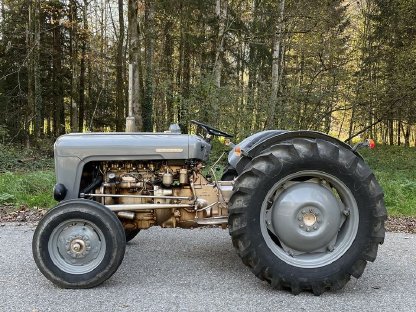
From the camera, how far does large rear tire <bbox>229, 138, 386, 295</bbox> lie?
3645mm

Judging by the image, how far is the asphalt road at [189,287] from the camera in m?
3.38

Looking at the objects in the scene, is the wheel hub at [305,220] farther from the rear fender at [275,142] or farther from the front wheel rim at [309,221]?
the rear fender at [275,142]

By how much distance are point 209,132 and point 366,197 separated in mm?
1636

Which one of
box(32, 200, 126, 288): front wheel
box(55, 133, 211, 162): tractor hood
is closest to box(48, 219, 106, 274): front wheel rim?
box(32, 200, 126, 288): front wheel

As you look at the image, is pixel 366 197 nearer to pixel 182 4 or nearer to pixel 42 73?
pixel 182 4

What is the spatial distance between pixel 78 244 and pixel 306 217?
1.99 meters

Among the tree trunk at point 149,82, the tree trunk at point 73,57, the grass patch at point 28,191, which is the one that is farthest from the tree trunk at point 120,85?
the grass patch at point 28,191

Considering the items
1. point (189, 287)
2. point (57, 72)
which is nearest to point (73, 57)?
point (57, 72)

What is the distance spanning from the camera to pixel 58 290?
12.0 ft

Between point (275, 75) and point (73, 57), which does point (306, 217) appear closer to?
point (275, 75)

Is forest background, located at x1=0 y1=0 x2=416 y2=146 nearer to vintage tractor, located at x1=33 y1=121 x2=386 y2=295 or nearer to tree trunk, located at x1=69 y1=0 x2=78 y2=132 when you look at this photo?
tree trunk, located at x1=69 y1=0 x2=78 y2=132

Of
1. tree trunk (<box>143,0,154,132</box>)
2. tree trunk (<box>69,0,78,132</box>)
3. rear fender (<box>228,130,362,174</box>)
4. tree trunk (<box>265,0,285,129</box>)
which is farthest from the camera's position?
tree trunk (<box>69,0,78,132</box>)

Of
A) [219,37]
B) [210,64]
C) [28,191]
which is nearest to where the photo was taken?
[28,191]

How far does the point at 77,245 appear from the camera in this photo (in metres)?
3.75
